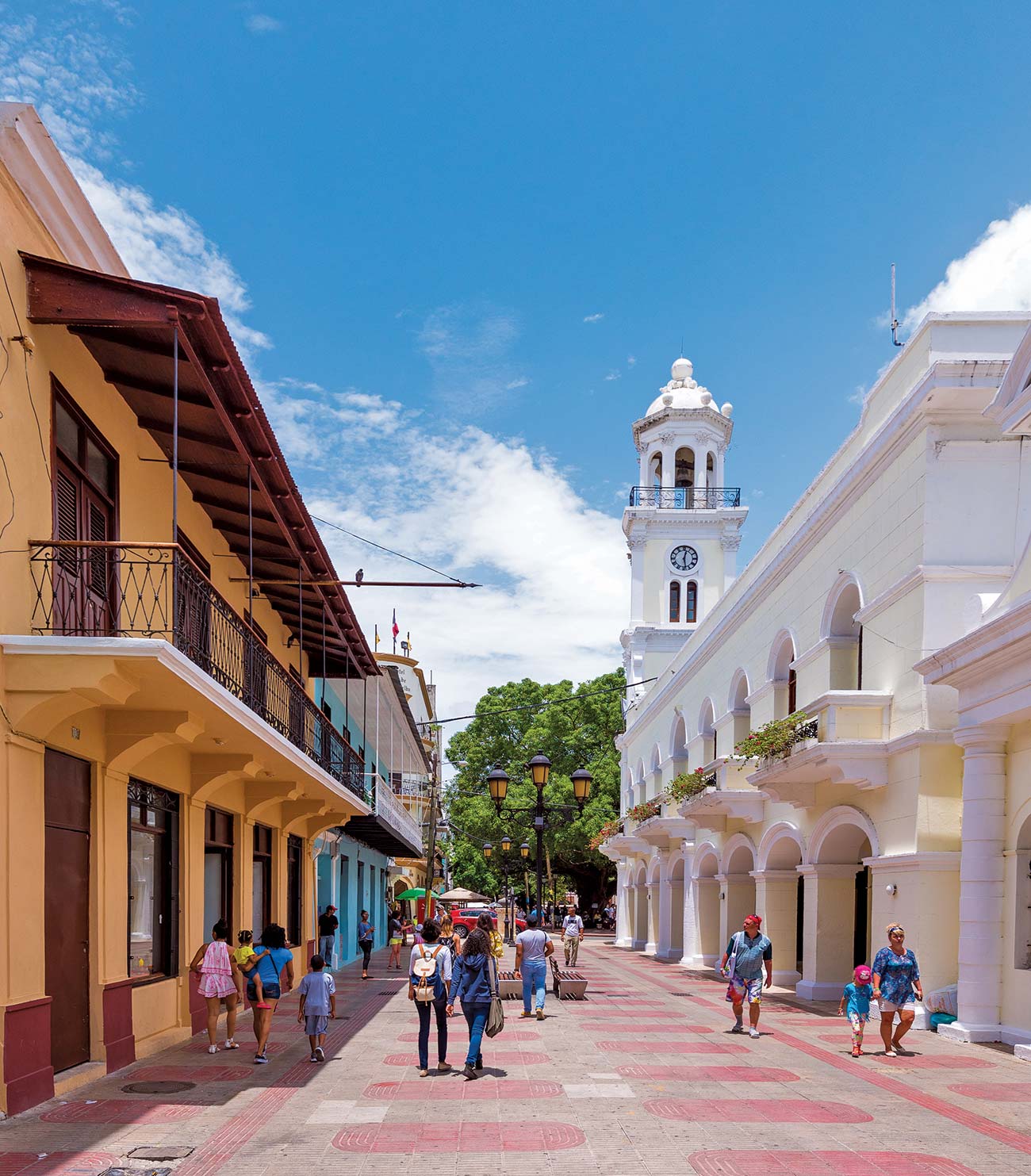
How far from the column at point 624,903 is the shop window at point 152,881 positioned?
94.0 ft

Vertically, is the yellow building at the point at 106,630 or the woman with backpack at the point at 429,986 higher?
the yellow building at the point at 106,630

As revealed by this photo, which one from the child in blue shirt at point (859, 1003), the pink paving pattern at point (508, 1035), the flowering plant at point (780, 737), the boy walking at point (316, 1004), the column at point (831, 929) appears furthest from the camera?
the column at point (831, 929)

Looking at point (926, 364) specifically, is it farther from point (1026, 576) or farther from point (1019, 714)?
point (1019, 714)

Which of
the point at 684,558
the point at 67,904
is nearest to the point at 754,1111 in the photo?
the point at 67,904

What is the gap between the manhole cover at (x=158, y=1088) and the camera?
9.45 m

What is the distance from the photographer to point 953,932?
1401 centimetres

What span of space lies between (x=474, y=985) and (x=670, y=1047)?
13.0 ft

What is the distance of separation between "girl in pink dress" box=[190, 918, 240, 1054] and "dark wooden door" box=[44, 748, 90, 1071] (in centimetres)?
172

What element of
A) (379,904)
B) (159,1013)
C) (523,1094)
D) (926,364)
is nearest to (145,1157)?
(523,1094)

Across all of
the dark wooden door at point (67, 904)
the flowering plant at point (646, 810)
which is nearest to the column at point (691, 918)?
the flowering plant at point (646, 810)

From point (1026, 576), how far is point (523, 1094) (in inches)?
302

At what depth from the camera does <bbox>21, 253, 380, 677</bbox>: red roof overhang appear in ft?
29.5

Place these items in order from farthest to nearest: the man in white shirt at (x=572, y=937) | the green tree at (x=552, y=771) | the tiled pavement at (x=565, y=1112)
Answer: the green tree at (x=552, y=771)
the man in white shirt at (x=572, y=937)
the tiled pavement at (x=565, y=1112)

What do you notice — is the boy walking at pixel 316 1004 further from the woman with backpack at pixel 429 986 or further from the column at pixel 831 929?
the column at pixel 831 929
